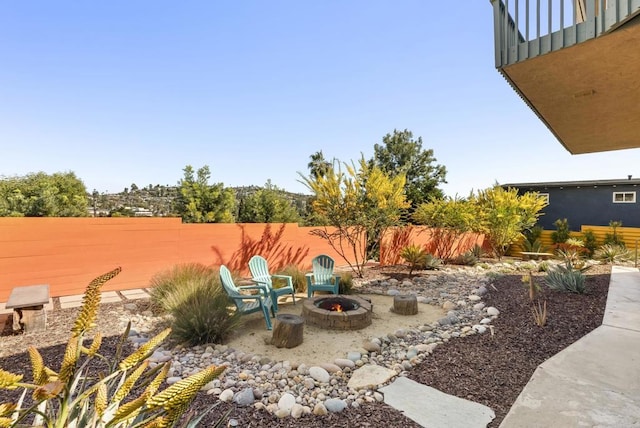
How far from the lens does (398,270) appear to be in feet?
28.5

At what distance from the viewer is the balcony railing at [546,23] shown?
93.0 inches

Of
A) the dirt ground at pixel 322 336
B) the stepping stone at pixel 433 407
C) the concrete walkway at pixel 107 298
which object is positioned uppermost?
the concrete walkway at pixel 107 298

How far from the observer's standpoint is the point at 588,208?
Result: 15461 mm

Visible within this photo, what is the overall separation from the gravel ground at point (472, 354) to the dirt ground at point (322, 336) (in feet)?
3.02

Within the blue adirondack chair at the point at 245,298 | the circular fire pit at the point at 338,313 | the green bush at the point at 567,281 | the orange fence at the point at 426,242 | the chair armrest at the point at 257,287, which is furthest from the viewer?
the orange fence at the point at 426,242

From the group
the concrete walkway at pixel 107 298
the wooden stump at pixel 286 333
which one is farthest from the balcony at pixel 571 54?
the concrete walkway at pixel 107 298

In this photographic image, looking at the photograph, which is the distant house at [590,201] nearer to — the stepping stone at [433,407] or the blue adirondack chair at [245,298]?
the blue adirondack chair at [245,298]

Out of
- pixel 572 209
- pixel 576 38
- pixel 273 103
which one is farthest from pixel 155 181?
pixel 572 209

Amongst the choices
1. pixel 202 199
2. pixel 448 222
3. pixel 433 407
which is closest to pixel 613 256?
pixel 448 222

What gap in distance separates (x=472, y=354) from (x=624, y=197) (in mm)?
16941

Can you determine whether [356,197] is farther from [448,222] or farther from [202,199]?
[202,199]

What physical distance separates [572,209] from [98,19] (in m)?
20.1

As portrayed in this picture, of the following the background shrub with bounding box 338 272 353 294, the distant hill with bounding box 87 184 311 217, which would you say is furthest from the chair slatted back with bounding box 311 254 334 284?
the distant hill with bounding box 87 184 311 217

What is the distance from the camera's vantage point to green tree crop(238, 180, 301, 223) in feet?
36.2
